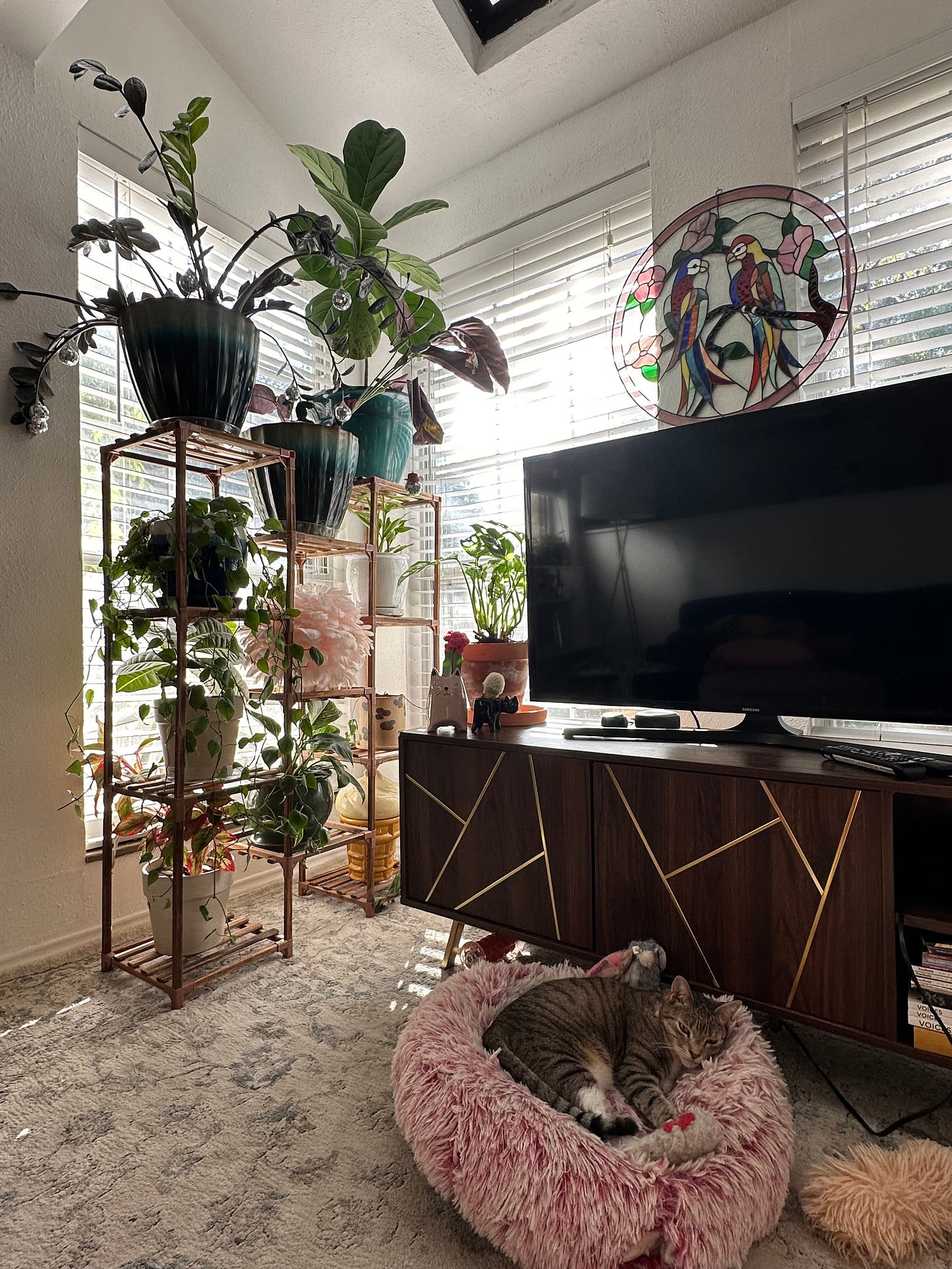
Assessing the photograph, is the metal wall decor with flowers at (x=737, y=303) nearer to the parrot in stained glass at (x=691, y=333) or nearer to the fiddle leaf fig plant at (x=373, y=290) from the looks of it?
the parrot in stained glass at (x=691, y=333)

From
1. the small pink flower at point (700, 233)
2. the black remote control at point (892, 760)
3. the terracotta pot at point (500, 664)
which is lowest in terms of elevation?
the black remote control at point (892, 760)

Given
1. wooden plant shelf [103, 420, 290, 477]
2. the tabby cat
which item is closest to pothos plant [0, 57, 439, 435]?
wooden plant shelf [103, 420, 290, 477]

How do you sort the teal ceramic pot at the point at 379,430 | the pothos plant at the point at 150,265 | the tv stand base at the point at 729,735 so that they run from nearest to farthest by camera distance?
the tv stand base at the point at 729,735 < the pothos plant at the point at 150,265 < the teal ceramic pot at the point at 379,430

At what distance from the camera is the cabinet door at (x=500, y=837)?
1.58m

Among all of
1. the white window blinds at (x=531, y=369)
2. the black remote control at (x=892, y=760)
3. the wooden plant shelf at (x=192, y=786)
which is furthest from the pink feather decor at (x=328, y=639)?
the black remote control at (x=892, y=760)

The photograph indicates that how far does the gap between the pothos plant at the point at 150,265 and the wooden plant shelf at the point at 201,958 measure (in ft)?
4.55

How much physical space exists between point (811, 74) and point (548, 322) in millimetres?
955

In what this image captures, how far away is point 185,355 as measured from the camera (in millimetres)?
1699

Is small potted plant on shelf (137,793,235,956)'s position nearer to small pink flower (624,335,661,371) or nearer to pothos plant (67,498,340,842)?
pothos plant (67,498,340,842)

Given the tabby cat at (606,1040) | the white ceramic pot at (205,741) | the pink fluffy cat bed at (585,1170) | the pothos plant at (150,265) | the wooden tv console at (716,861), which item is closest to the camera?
the pink fluffy cat bed at (585,1170)

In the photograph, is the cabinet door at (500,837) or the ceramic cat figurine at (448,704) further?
the ceramic cat figurine at (448,704)

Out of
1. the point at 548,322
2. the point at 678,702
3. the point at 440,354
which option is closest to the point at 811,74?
the point at 548,322

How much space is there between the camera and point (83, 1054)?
1.49 metres

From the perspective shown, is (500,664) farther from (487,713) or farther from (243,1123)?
(243,1123)
